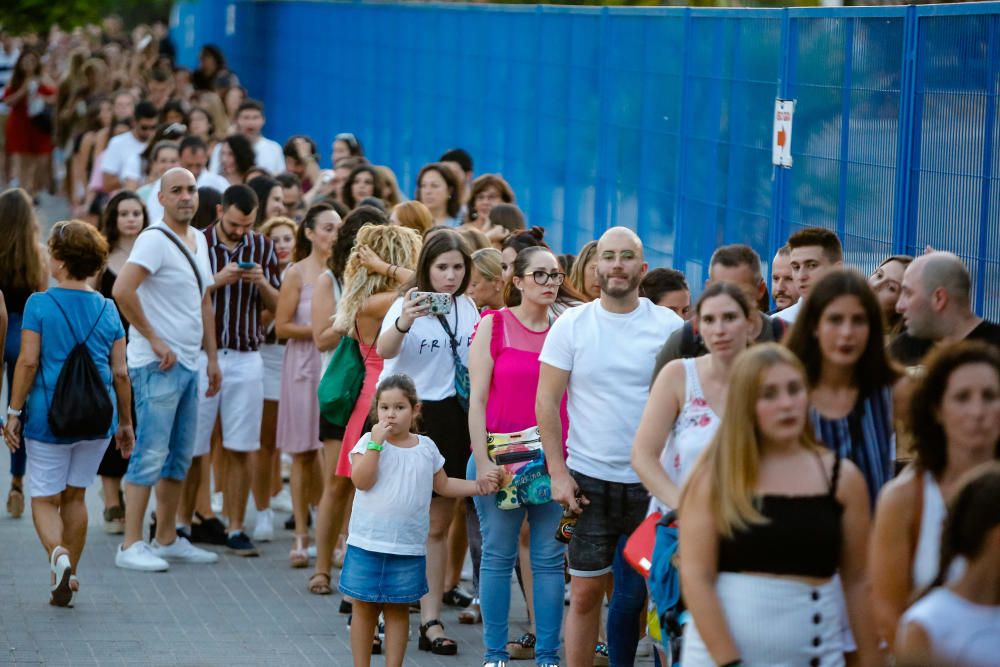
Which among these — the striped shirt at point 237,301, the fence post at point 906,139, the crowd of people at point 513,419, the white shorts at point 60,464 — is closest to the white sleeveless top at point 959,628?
the crowd of people at point 513,419

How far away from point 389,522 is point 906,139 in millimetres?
3006

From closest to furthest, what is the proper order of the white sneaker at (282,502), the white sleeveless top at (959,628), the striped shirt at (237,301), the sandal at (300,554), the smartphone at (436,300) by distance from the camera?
the white sleeveless top at (959,628) < the smartphone at (436,300) < the sandal at (300,554) < the striped shirt at (237,301) < the white sneaker at (282,502)

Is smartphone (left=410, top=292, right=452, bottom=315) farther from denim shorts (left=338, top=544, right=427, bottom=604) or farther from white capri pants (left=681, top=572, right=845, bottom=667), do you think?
white capri pants (left=681, top=572, right=845, bottom=667)

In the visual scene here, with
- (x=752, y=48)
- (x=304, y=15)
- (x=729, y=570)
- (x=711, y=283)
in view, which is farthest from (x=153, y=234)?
(x=304, y=15)

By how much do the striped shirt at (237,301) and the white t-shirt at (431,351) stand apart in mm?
2117

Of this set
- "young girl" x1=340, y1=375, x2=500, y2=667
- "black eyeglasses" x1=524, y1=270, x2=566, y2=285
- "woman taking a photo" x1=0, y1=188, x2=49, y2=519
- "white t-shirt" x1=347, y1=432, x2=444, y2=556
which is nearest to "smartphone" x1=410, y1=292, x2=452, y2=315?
"black eyeglasses" x1=524, y1=270, x2=566, y2=285

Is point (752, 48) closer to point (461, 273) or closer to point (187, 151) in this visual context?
point (461, 273)

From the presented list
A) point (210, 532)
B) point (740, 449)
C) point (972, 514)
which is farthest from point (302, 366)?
point (972, 514)

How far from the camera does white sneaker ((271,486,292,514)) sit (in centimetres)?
1139

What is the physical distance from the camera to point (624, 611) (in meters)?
6.79

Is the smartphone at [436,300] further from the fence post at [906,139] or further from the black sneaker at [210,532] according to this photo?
the black sneaker at [210,532]

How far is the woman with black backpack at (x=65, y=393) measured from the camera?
8.61 metres

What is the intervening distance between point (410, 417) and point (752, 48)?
12.5 ft

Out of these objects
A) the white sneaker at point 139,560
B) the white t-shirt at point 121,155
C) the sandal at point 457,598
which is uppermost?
the white t-shirt at point 121,155
